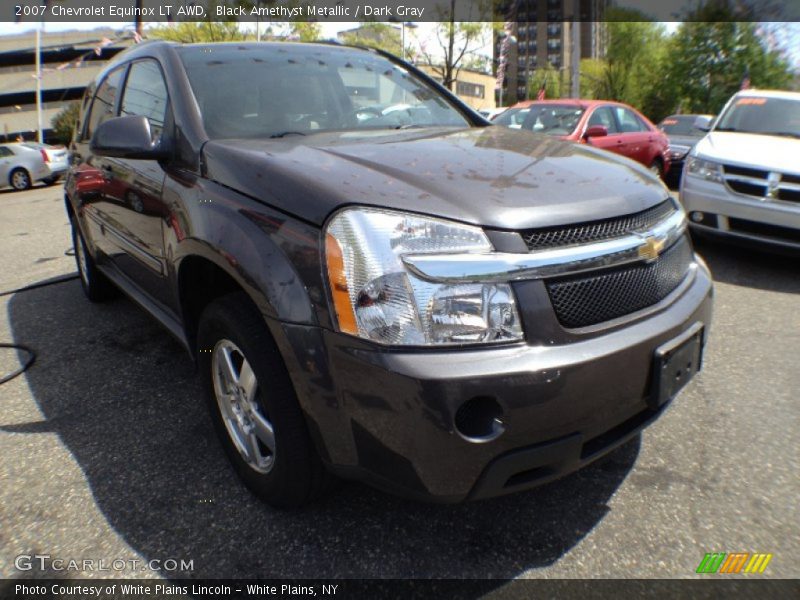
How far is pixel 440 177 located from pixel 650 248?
2.41 ft

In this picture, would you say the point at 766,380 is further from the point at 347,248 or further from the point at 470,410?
the point at 347,248

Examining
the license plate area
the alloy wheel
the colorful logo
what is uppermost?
the license plate area

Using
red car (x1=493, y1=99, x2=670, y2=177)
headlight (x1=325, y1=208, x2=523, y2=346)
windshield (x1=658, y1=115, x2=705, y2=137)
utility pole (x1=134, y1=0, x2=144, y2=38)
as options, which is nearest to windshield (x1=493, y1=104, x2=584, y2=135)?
red car (x1=493, y1=99, x2=670, y2=177)

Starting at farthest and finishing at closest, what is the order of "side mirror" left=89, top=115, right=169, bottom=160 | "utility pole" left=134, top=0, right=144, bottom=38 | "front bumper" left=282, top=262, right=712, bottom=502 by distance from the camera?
"utility pole" left=134, top=0, right=144, bottom=38 → "side mirror" left=89, top=115, right=169, bottom=160 → "front bumper" left=282, top=262, right=712, bottom=502

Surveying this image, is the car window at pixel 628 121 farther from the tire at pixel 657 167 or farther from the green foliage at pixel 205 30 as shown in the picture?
the green foliage at pixel 205 30

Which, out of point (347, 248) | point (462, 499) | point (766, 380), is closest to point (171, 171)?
point (347, 248)

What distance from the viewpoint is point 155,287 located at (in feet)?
10.1

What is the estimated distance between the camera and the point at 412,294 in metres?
1.73

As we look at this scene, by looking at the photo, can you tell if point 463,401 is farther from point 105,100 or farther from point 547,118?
point 547,118

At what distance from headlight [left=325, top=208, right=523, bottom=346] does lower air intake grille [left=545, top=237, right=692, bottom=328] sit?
0.59ft

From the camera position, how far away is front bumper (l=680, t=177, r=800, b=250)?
5.22 m

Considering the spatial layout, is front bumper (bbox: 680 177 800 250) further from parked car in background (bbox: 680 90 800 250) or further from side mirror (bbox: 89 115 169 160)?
side mirror (bbox: 89 115 169 160)

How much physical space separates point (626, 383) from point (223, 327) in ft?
4.44

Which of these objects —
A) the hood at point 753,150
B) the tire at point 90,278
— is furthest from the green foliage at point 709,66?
the tire at point 90,278
